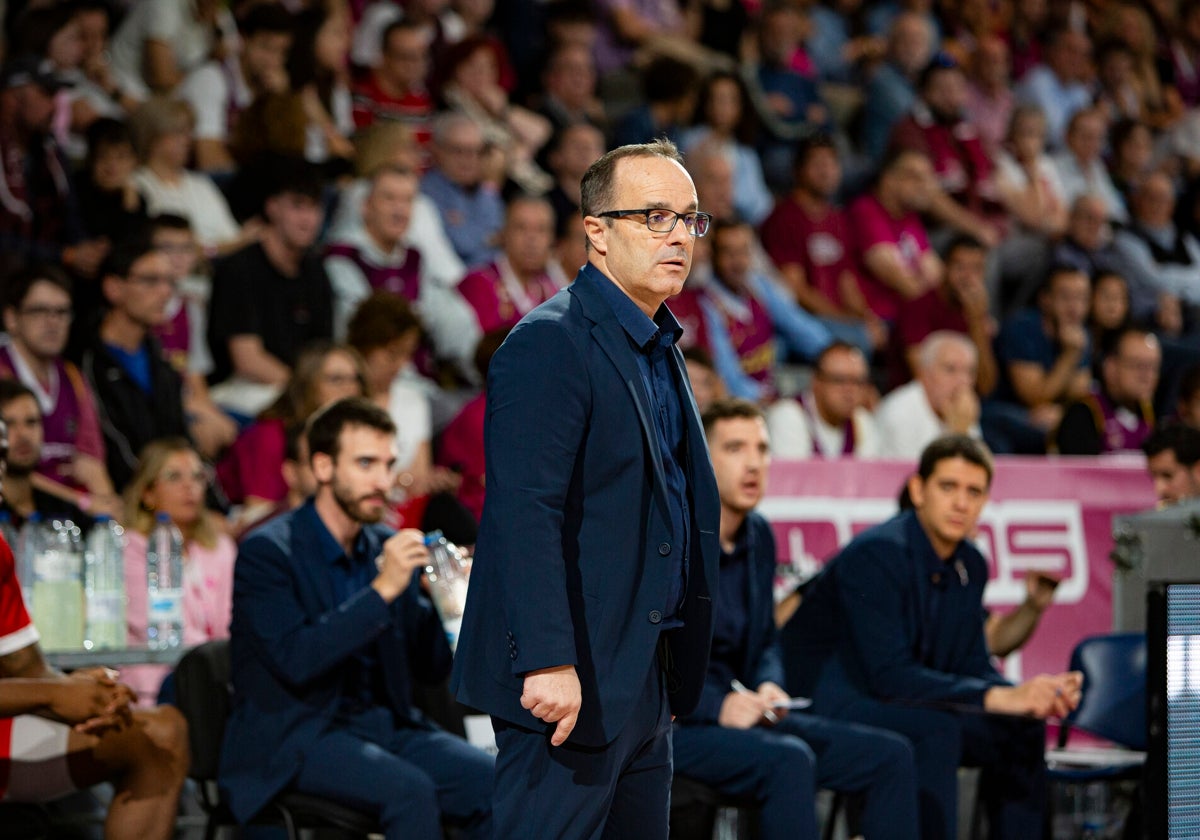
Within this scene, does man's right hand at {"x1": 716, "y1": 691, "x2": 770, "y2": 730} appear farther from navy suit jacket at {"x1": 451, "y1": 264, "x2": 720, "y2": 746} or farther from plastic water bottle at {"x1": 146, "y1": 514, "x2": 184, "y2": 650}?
plastic water bottle at {"x1": 146, "y1": 514, "x2": 184, "y2": 650}

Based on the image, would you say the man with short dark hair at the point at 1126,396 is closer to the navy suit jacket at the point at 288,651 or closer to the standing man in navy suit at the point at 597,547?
the navy suit jacket at the point at 288,651

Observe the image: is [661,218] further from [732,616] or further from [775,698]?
[732,616]

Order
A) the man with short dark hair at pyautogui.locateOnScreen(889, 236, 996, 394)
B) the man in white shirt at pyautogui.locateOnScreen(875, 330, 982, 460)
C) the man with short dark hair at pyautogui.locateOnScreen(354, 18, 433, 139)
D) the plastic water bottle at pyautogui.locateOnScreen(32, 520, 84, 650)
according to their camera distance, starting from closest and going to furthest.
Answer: the plastic water bottle at pyautogui.locateOnScreen(32, 520, 84, 650)
the man in white shirt at pyautogui.locateOnScreen(875, 330, 982, 460)
the man with short dark hair at pyautogui.locateOnScreen(354, 18, 433, 139)
the man with short dark hair at pyautogui.locateOnScreen(889, 236, 996, 394)

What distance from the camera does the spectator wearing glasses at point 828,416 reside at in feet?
27.5

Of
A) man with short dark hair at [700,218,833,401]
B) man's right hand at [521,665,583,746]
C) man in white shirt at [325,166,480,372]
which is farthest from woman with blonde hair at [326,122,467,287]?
man's right hand at [521,665,583,746]

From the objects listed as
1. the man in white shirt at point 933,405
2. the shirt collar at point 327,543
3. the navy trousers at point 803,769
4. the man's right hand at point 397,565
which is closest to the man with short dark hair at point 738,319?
the man in white shirt at point 933,405

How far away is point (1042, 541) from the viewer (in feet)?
24.8

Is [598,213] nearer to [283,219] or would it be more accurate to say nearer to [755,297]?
[283,219]

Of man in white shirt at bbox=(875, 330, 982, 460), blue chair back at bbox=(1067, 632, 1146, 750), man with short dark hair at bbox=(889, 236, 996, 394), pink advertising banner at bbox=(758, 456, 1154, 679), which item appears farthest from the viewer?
man with short dark hair at bbox=(889, 236, 996, 394)

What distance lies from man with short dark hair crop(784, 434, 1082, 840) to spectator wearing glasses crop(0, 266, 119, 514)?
9.85 feet

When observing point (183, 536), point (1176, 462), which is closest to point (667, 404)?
point (183, 536)

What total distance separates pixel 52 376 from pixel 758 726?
137 inches

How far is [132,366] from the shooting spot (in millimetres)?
7168

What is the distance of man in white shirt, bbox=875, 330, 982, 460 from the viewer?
873 centimetres
